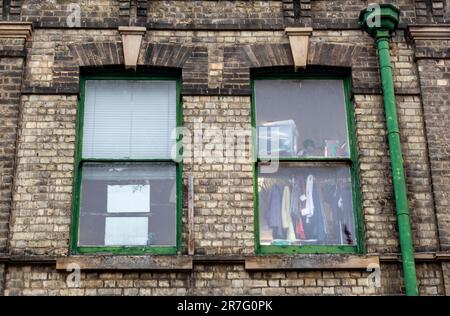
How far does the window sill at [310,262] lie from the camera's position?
957 cm

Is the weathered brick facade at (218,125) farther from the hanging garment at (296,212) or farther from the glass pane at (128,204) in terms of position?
the hanging garment at (296,212)

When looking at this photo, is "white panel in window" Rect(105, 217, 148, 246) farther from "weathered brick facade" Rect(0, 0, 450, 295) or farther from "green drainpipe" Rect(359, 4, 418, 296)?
"green drainpipe" Rect(359, 4, 418, 296)

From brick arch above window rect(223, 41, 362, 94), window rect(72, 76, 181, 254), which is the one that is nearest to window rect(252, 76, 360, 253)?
brick arch above window rect(223, 41, 362, 94)

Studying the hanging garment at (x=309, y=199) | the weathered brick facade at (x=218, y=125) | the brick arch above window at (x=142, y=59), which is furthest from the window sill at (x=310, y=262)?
the brick arch above window at (x=142, y=59)

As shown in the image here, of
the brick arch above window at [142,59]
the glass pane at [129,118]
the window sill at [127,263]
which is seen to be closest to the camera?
the window sill at [127,263]

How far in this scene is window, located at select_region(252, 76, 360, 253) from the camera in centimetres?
1009

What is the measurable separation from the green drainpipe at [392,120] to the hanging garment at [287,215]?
1252mm

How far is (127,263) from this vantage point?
9.52 metres

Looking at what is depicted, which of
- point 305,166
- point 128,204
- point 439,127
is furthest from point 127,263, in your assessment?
point 439,127

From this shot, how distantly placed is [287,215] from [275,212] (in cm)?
15

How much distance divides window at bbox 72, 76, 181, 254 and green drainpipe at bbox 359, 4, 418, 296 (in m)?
2.53

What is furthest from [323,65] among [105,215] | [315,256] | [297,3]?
[105,215]

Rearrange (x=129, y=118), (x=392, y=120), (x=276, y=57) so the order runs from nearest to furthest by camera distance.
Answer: (x=392, y=120) → (x=129, y=118) → (x=276, y=57)

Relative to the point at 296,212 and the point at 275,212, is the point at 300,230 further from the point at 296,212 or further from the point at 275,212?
the point at 275,212
